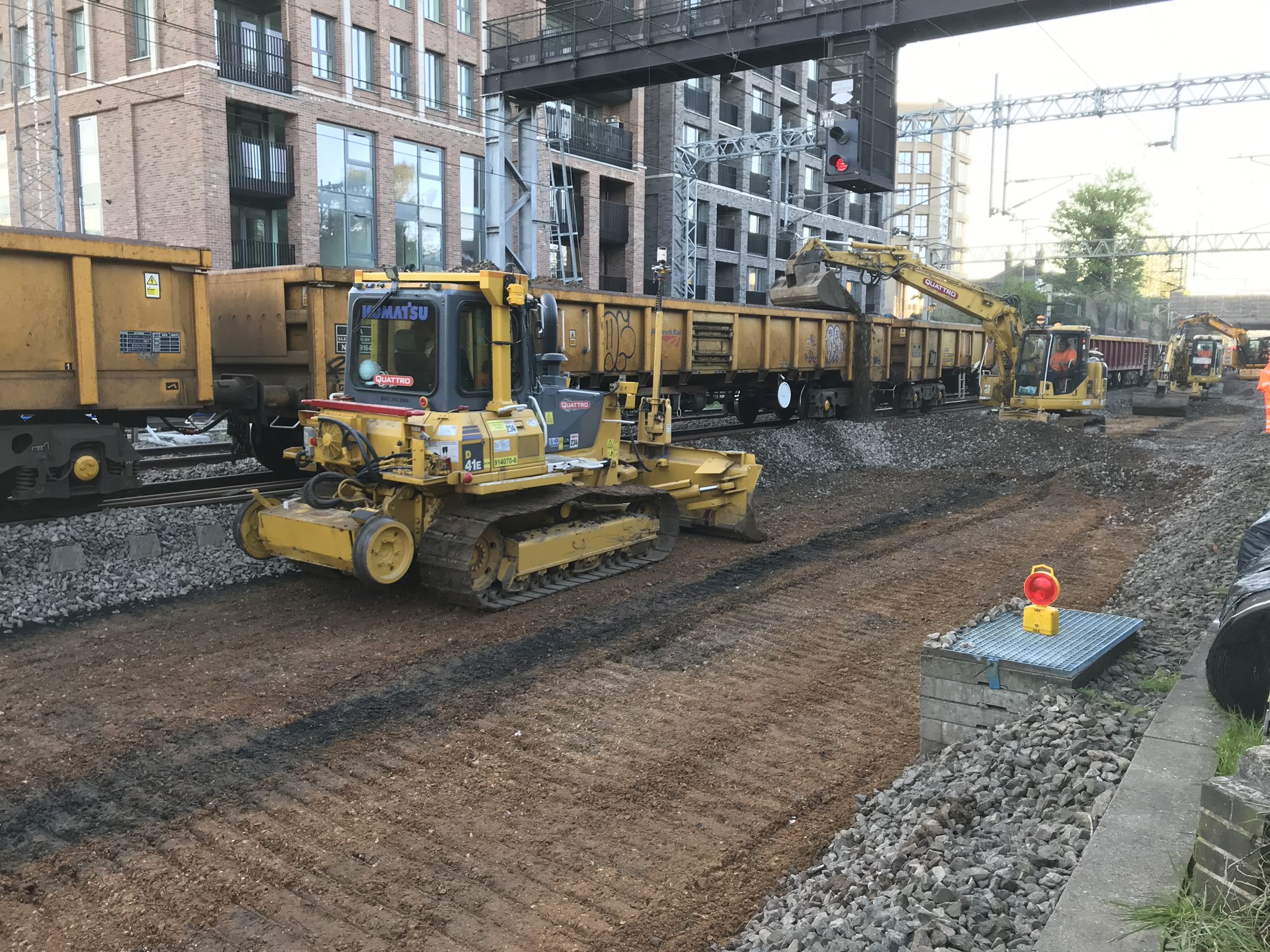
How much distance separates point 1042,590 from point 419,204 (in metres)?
26.4

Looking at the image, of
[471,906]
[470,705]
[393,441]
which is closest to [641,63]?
[393,441]

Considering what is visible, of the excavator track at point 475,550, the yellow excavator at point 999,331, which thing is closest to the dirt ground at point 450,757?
the excavator track at point 475,550

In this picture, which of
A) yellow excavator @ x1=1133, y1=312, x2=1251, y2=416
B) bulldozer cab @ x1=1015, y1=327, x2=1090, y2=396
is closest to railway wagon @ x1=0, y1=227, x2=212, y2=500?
bulldozer cab @ x1=1015, y1=327, x2=1090, y2=396

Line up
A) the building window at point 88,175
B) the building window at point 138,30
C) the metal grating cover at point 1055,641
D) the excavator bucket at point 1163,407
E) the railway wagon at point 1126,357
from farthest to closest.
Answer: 1. the railway wagon at point 1126,357
2. the excavator bucket at point 1163,407
3. the building window at point 88,175
4. the building window at point 138,30
5. the metal grating cover at point 1055,641

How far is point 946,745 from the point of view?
5.39 metres

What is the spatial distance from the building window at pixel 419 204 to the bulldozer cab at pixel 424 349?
20.4 m

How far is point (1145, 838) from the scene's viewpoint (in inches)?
136

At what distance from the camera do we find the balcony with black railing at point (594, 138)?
1292 inches

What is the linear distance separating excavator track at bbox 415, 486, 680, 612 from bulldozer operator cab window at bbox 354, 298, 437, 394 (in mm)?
1162

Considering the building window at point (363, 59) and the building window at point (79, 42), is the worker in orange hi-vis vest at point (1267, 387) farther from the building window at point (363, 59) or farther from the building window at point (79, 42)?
the building window at point (79, 42)

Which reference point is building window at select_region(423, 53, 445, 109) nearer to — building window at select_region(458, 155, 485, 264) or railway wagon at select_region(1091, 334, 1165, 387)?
building window at select_region(458, 155, 485, 264)

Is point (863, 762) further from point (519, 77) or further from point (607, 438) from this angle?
point (519, 77)

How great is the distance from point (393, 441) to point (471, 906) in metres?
4.67

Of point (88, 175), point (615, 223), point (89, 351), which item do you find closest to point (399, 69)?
point (88, 175)
